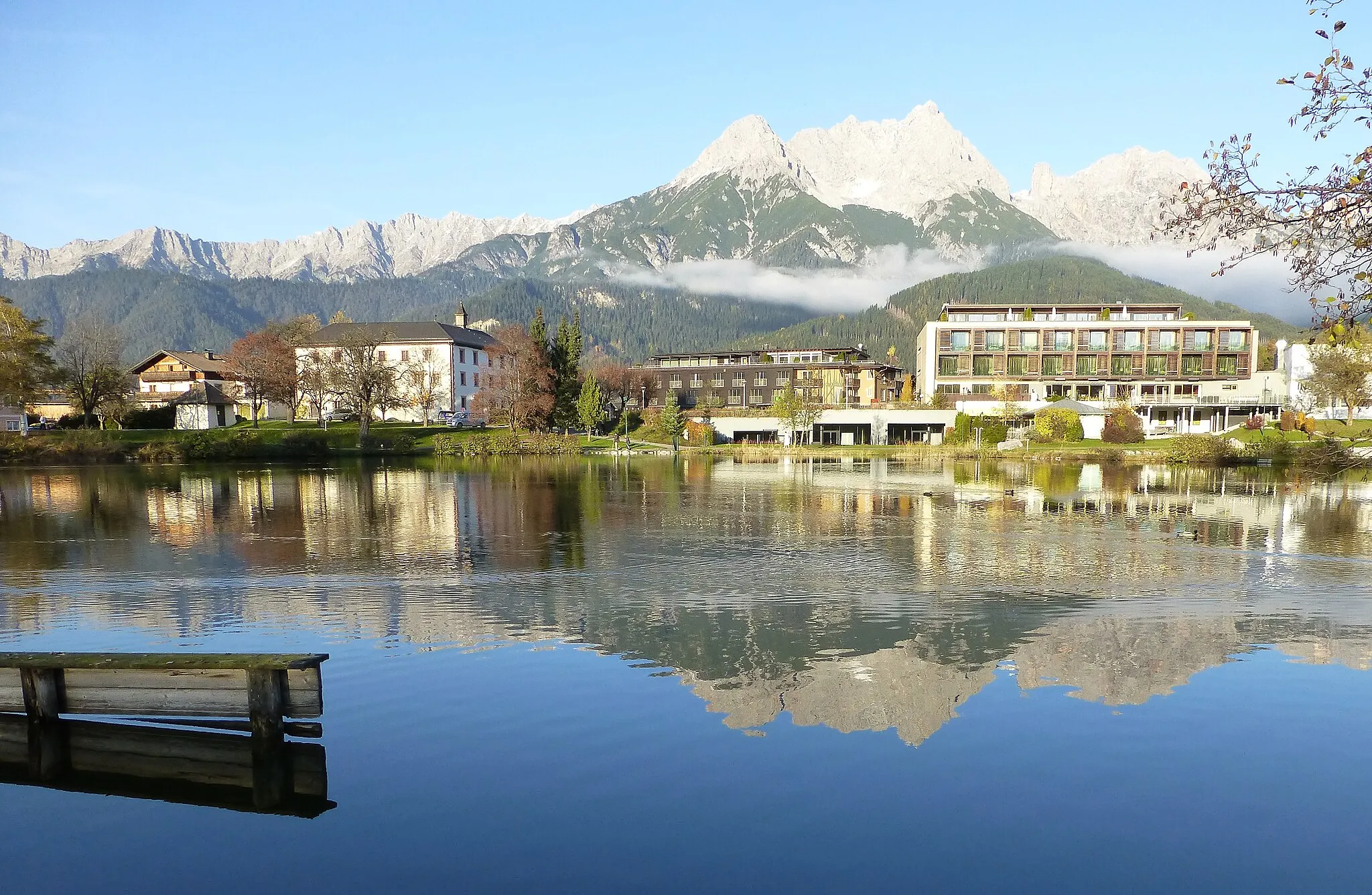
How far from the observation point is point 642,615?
1712cm

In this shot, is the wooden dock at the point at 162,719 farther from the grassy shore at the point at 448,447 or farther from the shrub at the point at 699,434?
Answer: the shrub at the point at 699,434

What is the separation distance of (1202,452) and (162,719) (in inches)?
2784

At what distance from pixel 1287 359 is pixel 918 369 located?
1768 inches

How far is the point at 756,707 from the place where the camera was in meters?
11.8

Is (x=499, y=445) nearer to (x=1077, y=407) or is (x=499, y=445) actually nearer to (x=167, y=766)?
(x=1077, y=407)

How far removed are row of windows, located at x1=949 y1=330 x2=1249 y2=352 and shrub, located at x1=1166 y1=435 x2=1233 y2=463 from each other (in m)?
41.9

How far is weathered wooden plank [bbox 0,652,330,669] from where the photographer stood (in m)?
10.2

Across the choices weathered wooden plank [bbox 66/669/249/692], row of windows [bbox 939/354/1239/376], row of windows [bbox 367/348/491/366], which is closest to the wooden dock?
weathered wooden plank [bbox 66/669/249/692]

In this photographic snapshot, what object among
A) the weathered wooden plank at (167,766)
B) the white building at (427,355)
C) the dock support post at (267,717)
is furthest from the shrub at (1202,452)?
the white building at (427,355)

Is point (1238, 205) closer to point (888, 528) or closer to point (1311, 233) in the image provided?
point (1311, 233)

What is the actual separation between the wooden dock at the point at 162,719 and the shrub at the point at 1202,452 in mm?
69171

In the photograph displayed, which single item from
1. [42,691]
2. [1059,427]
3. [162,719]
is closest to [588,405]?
[1059,427]

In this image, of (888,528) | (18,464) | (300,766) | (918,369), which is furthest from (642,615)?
(918,369)

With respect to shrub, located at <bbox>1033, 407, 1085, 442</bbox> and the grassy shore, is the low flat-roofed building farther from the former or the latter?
shrub, located at <bbox>1033, 407, 1085, 442</bbox>
